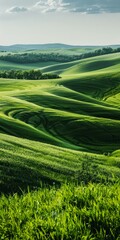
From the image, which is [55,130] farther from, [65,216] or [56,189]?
[65,216]

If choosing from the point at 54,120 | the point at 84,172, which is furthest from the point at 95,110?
the point at 84,172

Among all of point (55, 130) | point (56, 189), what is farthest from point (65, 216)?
point (55, 130)

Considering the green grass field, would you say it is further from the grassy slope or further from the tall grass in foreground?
the grassy slope

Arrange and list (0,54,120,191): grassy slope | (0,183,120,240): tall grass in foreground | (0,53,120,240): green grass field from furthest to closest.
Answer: (0,54,120,191): grassy slope, (0,53,120,240): green grass field, (0,183,120,240): tall grass in foreground

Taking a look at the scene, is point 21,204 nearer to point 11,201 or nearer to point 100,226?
point 11,201

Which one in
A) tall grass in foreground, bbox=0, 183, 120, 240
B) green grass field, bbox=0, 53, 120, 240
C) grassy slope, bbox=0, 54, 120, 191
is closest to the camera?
tall grass in foreground, bbox=0, 183, 120, 240

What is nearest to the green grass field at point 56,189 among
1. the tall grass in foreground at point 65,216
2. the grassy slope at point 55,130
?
the tall grass in foreground at point 65,216

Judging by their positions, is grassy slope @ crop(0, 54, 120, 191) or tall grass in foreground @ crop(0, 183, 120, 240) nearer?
tall grass in foreground @ crop(0, 183, 120, 240)

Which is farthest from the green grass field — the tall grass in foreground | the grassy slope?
the grassy slope

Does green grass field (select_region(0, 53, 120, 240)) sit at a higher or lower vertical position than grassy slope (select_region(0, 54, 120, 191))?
higher
